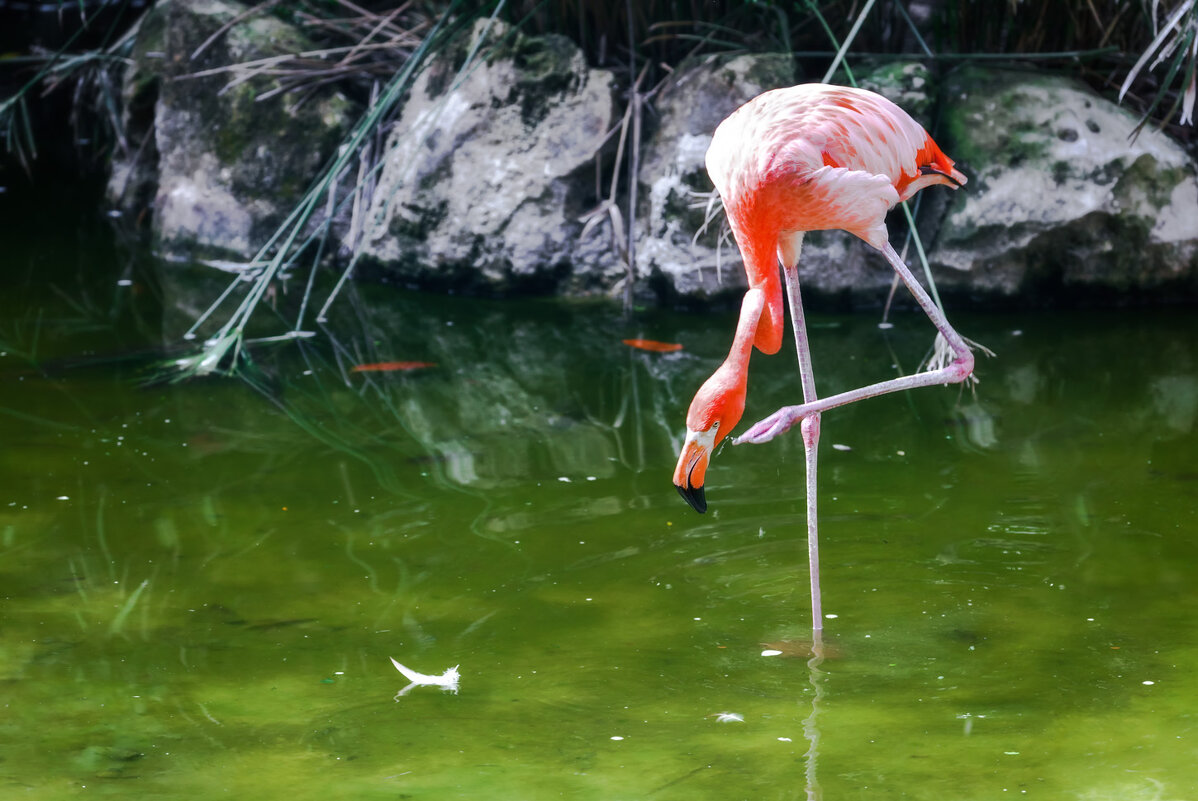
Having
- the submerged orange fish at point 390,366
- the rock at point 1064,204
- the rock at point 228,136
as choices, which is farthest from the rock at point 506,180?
the rock at point 1064,204

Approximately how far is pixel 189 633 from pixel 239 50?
4.07m

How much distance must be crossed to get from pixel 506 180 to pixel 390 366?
1.23 metres

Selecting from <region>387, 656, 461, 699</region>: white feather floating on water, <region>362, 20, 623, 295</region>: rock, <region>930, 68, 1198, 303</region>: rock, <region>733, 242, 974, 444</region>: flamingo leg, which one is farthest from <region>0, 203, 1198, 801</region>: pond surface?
<region>362, 20, 623, 295</region>: rock

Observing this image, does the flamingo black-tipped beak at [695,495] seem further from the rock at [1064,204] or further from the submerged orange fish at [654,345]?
the rock at [1064,204]

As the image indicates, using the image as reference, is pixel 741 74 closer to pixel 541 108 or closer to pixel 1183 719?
pixel 541 108

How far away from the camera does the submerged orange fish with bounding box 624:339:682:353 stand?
466cm

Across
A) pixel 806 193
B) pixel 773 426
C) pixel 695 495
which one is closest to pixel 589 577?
pixel 695 495

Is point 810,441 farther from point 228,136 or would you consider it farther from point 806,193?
point 228,136

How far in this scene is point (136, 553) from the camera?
3164mm

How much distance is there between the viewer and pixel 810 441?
2.81 m

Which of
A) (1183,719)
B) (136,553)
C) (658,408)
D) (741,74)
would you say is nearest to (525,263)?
(741,74)

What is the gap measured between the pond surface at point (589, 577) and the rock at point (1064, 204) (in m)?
0.27

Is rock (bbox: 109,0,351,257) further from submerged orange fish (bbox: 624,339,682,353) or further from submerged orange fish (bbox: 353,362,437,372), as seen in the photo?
submerged orange fish (bbox: 624,339,682,353)

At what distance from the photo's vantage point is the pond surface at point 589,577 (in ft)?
7.50
